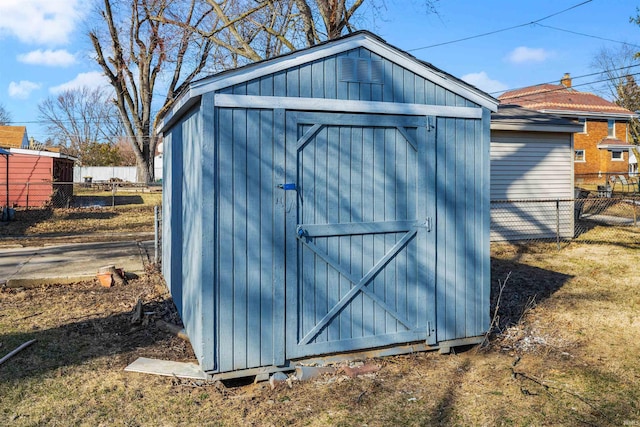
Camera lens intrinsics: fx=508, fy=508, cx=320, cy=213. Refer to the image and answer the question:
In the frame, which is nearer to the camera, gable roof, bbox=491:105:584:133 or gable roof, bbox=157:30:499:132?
gable roof, bbox=157:30:499:132

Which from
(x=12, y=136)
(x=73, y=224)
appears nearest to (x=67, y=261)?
(x=73, y=224)

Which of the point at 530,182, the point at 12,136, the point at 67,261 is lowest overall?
the point at 67,261

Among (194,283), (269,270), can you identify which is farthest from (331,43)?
(194,283)

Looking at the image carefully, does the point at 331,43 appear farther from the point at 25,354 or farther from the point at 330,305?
the point at 25,354

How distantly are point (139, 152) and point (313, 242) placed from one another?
25.8 meters

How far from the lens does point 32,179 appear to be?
64.4ft

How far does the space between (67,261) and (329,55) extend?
262 inches

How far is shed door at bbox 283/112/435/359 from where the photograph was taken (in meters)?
4.20

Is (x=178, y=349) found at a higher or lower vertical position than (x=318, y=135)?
lower

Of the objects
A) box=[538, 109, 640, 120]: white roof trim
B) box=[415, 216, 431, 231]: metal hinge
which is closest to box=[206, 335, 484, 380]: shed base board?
box=[415, 216, 431, 231]: metal hinge

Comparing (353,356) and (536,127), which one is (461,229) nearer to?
(353,356)

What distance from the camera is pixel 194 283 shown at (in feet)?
14.1

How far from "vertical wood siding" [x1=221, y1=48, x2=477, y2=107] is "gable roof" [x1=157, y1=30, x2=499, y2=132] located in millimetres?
43

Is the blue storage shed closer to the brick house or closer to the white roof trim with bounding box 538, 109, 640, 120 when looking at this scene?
the white roof trim with bounding box 538, 109, 640, 120
